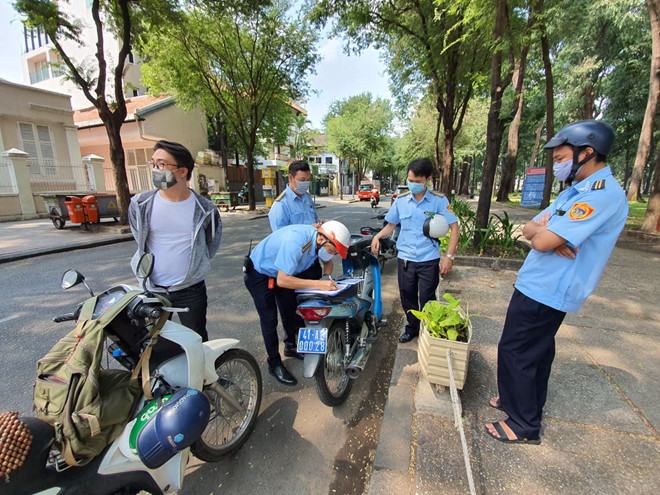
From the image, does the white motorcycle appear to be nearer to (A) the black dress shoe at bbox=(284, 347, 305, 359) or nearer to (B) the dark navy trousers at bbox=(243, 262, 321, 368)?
(B) the dark navy trousers at bbox=(243, 262, 321, 368)

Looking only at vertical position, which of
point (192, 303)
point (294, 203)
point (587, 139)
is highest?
point (587, 139)

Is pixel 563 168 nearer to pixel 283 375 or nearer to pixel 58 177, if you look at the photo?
pixel 283 375

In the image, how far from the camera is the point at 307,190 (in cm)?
395

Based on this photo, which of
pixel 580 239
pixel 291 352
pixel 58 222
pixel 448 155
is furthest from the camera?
pixel 448 155

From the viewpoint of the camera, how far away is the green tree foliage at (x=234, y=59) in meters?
13.0

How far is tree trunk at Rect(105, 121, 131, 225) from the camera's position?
31.3 ft

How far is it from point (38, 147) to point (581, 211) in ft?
63.6

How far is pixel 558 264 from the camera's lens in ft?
5.76

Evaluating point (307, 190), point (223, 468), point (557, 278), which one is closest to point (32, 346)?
point (223, 468)

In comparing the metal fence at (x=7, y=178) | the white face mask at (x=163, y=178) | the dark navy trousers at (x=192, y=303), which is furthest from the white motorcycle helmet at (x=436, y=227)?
the metal fence at (x=7, y=178)

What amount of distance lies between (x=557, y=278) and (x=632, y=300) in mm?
3641

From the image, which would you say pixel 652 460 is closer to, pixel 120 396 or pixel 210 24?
pixel 120 396

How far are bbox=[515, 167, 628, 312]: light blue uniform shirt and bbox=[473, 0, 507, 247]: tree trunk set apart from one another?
171 inches

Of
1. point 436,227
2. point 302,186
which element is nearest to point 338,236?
point 436,227
